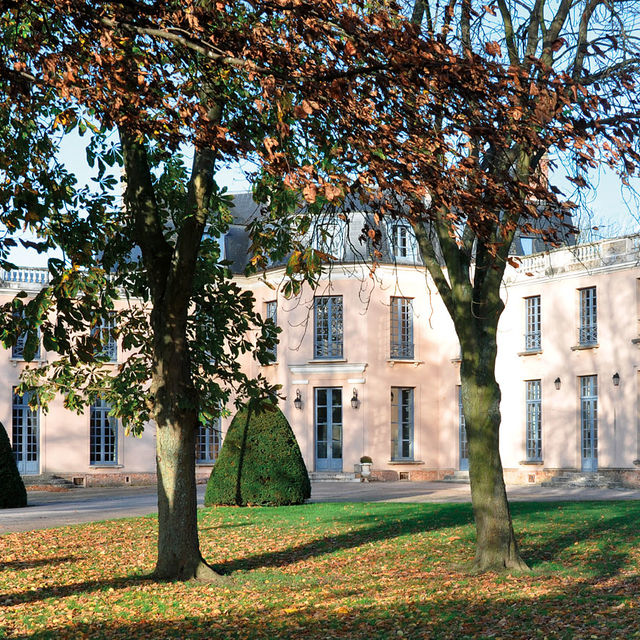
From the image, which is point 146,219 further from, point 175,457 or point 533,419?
point 533,419

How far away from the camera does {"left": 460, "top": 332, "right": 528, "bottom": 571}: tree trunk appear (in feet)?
32.0

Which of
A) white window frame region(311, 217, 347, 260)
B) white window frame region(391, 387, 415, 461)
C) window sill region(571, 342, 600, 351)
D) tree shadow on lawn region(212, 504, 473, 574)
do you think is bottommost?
tree shadow on lawn region(212, 504, 473, 574)

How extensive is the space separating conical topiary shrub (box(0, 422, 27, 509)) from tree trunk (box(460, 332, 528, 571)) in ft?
42.5

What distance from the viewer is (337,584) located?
31.5 ft

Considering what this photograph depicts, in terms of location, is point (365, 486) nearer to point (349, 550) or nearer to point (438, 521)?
point (438, 521)

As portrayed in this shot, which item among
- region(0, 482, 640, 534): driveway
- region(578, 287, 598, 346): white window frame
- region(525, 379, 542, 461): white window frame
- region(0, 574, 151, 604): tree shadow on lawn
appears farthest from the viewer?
region(525, 379, 542, 461): white window frame

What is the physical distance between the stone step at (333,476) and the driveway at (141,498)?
1.03 m

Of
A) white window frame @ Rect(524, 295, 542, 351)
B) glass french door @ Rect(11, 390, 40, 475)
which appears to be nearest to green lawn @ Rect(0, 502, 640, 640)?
white window frame @ Rect(524, 295, 542, 351)

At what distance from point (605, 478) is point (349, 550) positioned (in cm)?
1550

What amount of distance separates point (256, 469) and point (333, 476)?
40.3 ft

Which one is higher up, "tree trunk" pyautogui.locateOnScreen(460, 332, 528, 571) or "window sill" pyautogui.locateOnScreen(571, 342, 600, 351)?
"window sill" pyautogui.locateOnScreen(571, 342, 600, 351)

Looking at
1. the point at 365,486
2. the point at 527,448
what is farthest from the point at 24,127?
the point at 527,448

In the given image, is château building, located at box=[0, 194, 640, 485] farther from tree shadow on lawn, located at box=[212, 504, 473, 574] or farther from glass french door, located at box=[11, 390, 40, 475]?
tree shadow on lawn, located at box=[212, 504, 473, 574]

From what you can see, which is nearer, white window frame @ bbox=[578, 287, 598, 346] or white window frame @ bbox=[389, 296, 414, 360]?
white window frame @ bbox=[578, 287, 598, 346]
